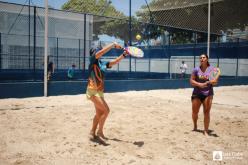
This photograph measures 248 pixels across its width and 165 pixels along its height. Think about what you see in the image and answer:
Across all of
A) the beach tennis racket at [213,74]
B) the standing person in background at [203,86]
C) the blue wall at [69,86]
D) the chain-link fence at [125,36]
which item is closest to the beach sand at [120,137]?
the standing person in background at [203,86]

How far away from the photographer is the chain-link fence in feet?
62.0

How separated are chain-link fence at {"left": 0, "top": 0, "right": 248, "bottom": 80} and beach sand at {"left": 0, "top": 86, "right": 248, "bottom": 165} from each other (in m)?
7.42

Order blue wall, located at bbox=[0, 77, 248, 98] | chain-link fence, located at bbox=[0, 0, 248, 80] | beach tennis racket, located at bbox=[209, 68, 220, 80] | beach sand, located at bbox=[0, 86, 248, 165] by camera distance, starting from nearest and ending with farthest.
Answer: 1. beach sand, located at bbox=[0, 86, 248, 165]
2. beach tennis racket, located at bbox=[209, 68, 220, 80]
3. blue wall, located at bbox=[0, 77, 248, 98]
4. chain-link fence, located at bbox=[0, 0, 248, 80]

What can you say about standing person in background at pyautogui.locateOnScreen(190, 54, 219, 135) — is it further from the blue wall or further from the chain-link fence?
the chain-link fence

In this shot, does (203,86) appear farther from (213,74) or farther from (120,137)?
(120,137)

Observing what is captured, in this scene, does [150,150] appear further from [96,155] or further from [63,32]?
[63,32]

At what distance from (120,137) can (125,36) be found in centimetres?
2704

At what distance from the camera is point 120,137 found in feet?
20.5

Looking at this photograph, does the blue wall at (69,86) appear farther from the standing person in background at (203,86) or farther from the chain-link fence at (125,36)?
the standing person in background at (203,86)

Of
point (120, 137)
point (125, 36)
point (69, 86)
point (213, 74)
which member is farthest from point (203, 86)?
point (125, 36)

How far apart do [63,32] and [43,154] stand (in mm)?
25968

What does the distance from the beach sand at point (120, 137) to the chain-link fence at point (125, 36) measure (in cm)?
742

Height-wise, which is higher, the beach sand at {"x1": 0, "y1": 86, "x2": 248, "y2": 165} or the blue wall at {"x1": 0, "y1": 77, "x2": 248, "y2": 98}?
the blue wall at {"x1": 0, "y1": 77, "x2": 248, "y2": 98}

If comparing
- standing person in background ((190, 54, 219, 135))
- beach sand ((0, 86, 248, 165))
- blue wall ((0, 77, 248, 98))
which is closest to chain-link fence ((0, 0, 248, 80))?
blue wall ((0, 77, 248, 98))
